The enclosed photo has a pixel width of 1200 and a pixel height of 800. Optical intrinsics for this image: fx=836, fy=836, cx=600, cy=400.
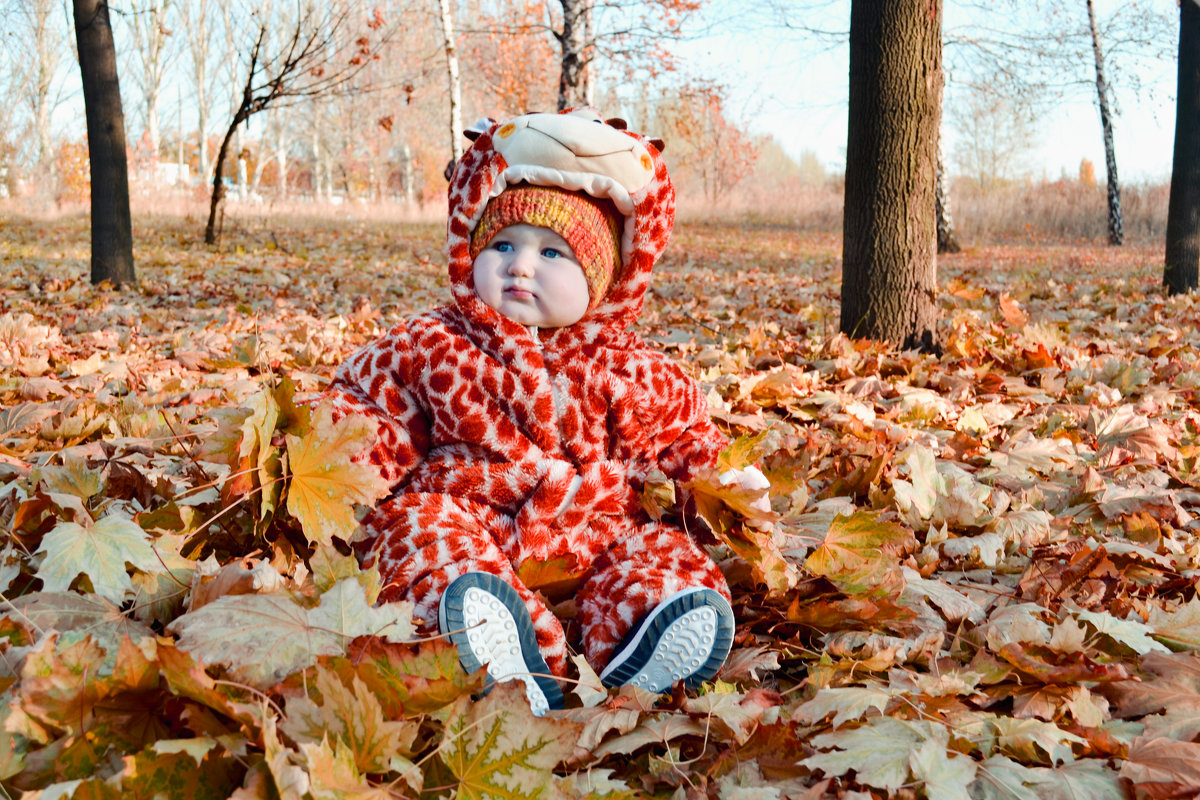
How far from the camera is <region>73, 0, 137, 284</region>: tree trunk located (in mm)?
6793

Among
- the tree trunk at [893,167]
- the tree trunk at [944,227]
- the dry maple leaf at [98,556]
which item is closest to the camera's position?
the dry maple leaf at [98,556]

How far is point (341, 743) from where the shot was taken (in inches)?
37.6

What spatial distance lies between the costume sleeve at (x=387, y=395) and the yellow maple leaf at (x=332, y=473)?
8.2 inches

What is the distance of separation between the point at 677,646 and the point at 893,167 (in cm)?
320

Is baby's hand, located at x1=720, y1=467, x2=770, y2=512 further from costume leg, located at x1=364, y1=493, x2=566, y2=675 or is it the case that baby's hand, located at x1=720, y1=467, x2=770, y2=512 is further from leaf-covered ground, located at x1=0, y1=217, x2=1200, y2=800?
costume leg, located at x1=364, y1=493, x2=566, y2=675

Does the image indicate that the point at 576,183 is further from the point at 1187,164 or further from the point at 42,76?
the point at 42,76

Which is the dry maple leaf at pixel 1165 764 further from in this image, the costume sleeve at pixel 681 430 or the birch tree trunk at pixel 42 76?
the birch tree trunk at pixel 42 76

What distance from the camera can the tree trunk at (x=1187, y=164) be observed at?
6.66m

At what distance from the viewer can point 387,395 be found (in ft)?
5.78

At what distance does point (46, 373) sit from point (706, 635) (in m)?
2.97

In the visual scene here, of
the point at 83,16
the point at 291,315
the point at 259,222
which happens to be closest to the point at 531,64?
the point at 259,222

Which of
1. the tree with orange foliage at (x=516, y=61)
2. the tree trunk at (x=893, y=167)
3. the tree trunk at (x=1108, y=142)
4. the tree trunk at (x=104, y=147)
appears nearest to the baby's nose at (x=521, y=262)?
the tree trunk at (x=893, y=167)

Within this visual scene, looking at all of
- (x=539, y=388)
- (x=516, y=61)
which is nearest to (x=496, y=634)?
(x=539, y=388)

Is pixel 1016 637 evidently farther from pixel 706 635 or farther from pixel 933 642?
pixel 706 635
